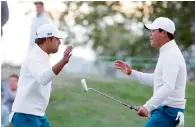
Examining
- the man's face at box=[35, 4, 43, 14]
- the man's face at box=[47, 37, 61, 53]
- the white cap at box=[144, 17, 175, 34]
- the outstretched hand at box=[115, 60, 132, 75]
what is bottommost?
the man's face at box=[35, 4, 43, 14]

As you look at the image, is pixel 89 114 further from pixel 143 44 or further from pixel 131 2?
pixel 143 44

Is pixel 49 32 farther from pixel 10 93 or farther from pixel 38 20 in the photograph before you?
pixel 38 20

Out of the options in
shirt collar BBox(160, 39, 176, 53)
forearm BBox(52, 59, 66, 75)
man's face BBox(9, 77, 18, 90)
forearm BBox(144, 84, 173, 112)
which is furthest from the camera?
man's face BBox(9, 77, 18, 90)

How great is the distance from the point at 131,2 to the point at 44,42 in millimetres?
24753

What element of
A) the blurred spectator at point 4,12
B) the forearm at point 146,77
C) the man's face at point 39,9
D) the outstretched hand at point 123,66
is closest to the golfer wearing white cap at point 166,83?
the forearm at point 146,77

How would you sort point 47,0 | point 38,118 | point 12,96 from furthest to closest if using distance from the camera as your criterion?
point 47,0 → point 12,96 → point 38,118

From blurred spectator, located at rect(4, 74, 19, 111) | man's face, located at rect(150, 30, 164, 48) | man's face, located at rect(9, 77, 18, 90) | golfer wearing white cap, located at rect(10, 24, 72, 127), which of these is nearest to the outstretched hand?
man's face, located at rect(150, 30, 164, 48)

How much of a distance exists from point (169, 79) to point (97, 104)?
20.4 ft

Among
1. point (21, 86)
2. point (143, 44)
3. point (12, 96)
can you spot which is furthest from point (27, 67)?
point (143, 44)

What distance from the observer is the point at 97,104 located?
1257 cm

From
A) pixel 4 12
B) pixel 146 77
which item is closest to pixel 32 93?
pixel 146 77

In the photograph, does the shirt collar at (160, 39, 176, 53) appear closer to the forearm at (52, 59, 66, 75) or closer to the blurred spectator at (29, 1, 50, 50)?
the forearm at (52, 59, 66, 75)

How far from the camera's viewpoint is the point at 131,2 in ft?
103

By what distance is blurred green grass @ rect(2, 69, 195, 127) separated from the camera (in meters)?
11.3
